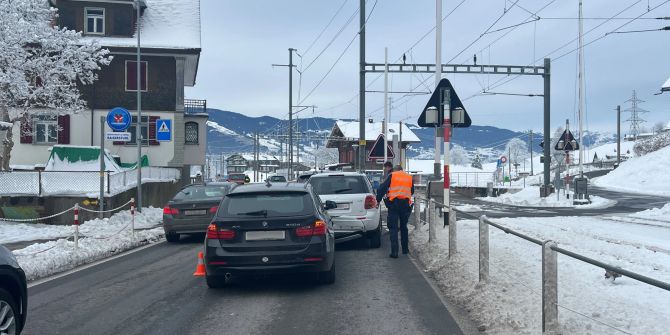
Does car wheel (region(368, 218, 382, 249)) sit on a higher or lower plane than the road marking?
higher

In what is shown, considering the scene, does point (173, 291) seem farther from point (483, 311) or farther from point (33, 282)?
point (483, 311)

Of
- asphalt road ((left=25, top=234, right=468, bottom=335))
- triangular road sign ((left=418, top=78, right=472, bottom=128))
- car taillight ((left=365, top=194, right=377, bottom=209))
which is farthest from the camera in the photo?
triangular road sign ((left=418, top=78, right=472, bottom=128))

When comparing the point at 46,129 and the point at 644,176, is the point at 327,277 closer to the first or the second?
the point at 46,129

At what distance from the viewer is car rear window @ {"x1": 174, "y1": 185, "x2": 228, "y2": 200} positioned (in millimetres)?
16747

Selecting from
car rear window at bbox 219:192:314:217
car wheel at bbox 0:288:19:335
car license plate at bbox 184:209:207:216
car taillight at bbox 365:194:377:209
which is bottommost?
car wheel at bbox 0:288:19:335

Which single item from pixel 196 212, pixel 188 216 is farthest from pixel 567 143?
pixel 188 216

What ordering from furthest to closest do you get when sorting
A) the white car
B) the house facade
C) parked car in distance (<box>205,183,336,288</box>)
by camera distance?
the house facade
the white car
parked car in distance (<box>205,183,336,288</box>)

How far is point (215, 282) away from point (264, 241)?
1.00 m

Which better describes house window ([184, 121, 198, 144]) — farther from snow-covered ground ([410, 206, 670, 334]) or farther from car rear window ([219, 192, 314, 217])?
car rear window ([219, 192, 314, 217])

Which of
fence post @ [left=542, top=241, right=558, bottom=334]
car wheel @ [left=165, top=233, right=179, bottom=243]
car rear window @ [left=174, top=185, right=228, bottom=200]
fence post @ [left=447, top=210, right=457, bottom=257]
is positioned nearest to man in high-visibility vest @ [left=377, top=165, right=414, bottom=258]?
fence post @ [left=447, top=210, right=457, bottom=257]

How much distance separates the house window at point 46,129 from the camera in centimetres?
3672

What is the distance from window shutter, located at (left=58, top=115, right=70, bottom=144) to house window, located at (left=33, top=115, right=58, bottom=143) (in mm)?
284

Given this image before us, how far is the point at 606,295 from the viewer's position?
283 inches

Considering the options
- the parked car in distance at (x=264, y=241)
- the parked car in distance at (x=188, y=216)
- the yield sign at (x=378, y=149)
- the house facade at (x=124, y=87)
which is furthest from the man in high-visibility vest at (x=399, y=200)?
the house facade at (x=124, y=87)
